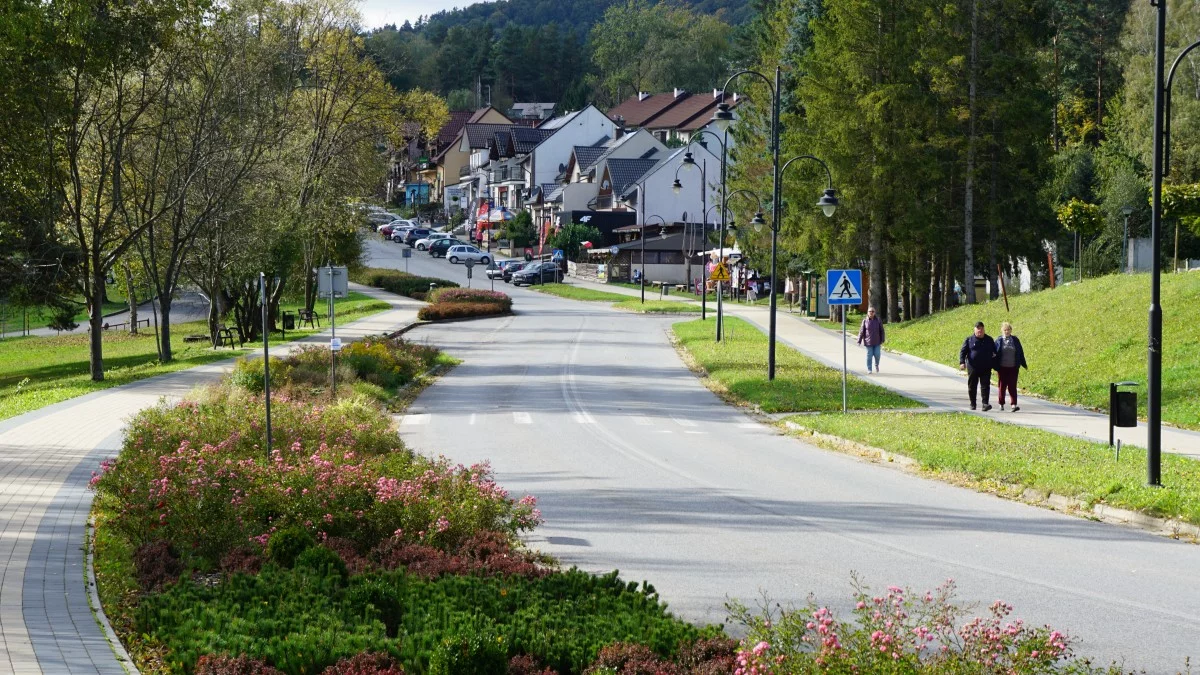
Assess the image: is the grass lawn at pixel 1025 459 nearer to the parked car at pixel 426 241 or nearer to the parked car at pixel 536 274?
the parked car at pixel 536 274

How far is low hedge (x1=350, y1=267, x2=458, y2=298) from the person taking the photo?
266ft

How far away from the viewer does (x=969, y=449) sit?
17703 millimetres

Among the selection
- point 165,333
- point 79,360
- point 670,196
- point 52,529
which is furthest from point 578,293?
point 52,529

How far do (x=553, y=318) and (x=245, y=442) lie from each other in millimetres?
46230

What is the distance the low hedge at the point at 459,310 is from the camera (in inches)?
2354

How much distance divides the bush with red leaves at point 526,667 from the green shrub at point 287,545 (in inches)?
123

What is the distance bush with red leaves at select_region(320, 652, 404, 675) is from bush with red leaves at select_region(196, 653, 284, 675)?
359 mm

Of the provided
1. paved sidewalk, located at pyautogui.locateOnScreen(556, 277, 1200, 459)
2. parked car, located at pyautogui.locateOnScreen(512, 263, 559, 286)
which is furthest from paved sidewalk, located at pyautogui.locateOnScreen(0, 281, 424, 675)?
parked car, located at pyautogui.locateOnScreen(512, 263, 559, 286)

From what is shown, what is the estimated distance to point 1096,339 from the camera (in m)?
29.8

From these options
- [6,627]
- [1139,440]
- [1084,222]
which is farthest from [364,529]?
[1084,222]

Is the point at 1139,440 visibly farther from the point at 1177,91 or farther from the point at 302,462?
the point at 1177,91

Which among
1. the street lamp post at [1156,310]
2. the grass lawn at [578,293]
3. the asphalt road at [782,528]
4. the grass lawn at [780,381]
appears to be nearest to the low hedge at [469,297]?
the grass lawn at [578,293]

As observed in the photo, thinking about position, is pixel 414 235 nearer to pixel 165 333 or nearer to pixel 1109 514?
pixel 165 333

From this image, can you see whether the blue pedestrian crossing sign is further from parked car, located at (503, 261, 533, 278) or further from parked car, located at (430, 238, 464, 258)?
parked car, located at (430, 238, 464, 258)
